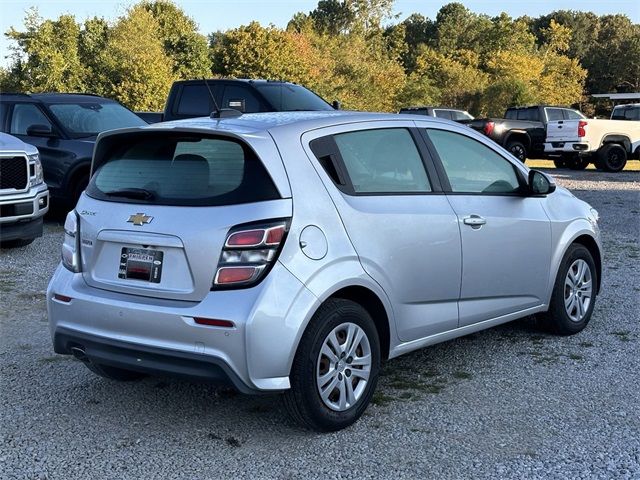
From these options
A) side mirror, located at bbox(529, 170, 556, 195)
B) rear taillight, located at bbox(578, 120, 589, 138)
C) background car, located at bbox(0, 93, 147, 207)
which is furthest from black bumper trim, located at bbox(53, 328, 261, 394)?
rear taillight, located at bbox(578, 120, 589, 138)

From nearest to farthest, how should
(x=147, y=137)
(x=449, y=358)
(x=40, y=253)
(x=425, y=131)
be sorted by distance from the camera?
1. (x=147, y=137)
2. (x=425, y=131)
3. (x=449, y=358)
4. (x=40, y=253)

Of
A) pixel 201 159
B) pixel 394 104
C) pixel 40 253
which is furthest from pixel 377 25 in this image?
pixel 201 159

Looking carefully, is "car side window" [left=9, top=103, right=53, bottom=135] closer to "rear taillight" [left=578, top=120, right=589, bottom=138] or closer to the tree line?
"rear taillight" [left=578, top=120, right=589, bottom=138]

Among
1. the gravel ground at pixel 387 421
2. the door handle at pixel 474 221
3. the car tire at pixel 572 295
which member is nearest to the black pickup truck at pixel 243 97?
the car tire at pixel 572 295

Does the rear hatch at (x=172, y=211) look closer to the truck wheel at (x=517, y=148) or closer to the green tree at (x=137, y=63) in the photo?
the truck wheel at (x=517, y=148)

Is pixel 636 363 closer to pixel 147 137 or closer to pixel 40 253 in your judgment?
pixel 147 137

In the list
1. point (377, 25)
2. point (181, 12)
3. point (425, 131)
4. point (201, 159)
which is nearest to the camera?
point (201, 159)

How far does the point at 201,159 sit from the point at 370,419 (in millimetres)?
1687

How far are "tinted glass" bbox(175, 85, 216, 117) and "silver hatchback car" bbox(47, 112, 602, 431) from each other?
783 centimetres

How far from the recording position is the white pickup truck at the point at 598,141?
2025 cm

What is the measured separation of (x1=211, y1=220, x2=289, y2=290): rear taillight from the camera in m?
3.46

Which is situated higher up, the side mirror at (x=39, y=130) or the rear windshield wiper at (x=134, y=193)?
the rear windshield wiper at (x=134, y=193)

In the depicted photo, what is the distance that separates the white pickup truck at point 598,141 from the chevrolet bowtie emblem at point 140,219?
60.7 feet

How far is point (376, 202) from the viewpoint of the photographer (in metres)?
4.10
